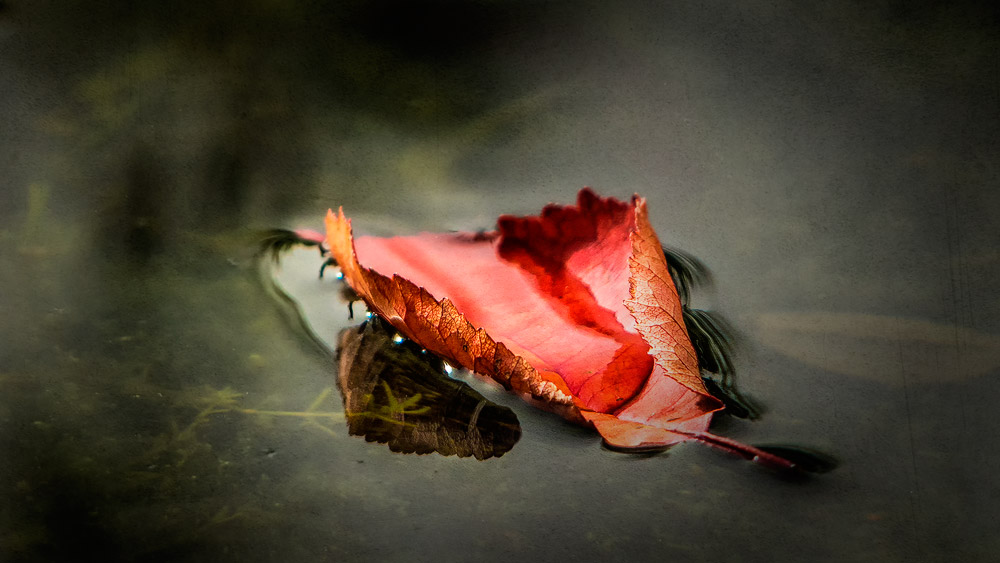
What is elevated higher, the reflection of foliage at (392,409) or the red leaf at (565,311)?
the red leaf at (565,311)

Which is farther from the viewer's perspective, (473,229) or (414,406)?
(473,229)

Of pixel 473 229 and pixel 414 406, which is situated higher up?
pixel 473 229

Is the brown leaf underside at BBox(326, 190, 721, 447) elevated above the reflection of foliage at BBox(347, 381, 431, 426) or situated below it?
above

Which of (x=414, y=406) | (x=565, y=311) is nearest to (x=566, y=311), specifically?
(x=565, y=311)

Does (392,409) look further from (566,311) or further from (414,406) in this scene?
(566,311)
